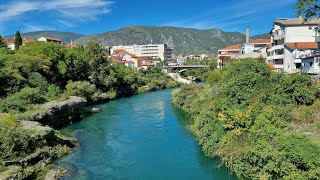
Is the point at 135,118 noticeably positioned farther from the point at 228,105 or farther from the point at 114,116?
the point at 228,105

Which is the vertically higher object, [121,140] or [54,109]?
[54,109]

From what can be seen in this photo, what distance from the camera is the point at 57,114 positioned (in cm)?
2909

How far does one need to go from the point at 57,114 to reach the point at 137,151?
11477 mm

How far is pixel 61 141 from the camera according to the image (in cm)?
2158

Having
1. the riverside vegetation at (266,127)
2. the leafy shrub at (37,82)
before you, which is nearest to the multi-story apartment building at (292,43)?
the riverside vegetation at (266,127)

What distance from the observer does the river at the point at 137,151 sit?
17.3 metres

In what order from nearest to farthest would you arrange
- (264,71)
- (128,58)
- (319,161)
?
(319,161), (264,71), (128,58)

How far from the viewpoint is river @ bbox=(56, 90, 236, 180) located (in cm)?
1733

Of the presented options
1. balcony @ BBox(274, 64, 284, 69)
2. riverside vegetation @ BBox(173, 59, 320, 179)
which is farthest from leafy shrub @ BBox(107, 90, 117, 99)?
riverside vegetation @ BBox(173, 59, 320, 179)

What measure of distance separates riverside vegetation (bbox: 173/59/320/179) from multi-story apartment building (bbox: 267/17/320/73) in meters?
9.03

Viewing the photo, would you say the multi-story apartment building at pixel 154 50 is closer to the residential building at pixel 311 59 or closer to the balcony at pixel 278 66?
the balcony at pixel 278 66

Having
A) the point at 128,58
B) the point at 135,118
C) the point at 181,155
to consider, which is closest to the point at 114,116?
the point at 135,118

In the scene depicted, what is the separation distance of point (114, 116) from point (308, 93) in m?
20.8

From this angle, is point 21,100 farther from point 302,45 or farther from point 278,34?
point 278,34
